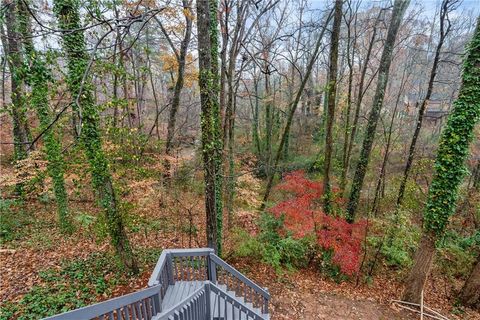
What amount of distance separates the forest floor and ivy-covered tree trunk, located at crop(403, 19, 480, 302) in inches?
65.2

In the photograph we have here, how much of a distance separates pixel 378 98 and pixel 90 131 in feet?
28.9

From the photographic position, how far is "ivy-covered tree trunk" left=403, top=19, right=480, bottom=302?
17.6 ft

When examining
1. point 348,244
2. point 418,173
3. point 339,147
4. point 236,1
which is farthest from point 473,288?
point 236,1

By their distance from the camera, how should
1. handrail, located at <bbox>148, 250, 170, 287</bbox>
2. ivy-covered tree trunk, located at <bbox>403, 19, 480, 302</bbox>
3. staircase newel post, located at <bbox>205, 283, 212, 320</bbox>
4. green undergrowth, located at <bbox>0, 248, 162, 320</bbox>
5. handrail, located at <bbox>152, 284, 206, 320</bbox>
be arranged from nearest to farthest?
handrail, located at <bbox>152, 284, 206, 320</bbox> < handrail, located at <bbox>148, 250, 170, 287</bbox> < staircase newel post, located at <bbox>205, 283, 212, 320</bbox> < green undergrowth, located at <bbox>0, 248, 162, 320</bbox> < ivy-covered tree trunk, located at <bbox>403, 19, 480, 302</bbox>

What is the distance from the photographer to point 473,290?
Answer: 6.72 meters

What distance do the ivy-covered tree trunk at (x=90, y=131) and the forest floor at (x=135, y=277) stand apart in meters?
0.45

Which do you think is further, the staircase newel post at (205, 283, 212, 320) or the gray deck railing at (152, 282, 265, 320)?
the staircase newel post at (205, 283, 212, 320)

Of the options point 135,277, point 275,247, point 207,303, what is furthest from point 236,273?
point 275,247

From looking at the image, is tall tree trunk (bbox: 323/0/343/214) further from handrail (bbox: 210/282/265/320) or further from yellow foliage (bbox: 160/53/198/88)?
yellow foliage (bbox: 160/53/198/88)

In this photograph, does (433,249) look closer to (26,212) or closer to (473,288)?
(473,288)

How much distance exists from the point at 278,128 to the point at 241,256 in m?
12.2

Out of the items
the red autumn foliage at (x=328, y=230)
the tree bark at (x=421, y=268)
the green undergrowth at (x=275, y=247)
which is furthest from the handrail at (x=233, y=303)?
the tree bark at (x=421, y=268)

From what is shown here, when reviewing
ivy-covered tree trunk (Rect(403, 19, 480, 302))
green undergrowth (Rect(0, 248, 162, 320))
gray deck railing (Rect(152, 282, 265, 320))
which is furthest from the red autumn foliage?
green undergrowth (Rect(0, 248, 162, 320))

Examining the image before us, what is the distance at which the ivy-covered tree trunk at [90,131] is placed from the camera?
4.68 metres
